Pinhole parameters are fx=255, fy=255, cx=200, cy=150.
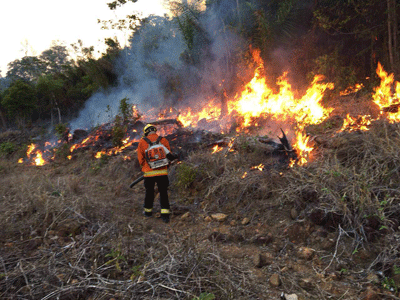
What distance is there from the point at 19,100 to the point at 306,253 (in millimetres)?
18823

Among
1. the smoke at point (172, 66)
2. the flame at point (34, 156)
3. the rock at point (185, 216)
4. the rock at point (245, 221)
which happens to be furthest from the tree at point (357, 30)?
the flame at point (34, 156)

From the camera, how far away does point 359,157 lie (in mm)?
4125

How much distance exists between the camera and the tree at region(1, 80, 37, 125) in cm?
1598

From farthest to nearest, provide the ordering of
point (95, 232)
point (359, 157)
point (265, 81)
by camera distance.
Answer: point (265, 81), point (359, 157), point (95, 232)

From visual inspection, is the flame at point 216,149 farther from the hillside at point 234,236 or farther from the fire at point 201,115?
the fire at point 201,115

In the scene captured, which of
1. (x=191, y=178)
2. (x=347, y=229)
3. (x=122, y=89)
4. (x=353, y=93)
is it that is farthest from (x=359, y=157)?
(x=122, y=89)

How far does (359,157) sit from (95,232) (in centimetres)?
418

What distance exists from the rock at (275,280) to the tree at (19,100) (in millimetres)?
18698

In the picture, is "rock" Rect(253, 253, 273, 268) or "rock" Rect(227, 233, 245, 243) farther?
"rock" Rect(227, 233, 245, 243)

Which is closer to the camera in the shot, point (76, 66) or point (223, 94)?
point (223, 94)

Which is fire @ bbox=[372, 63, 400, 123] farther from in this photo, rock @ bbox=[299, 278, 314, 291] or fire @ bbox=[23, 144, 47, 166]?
fire @ bbox=[23, 144, 47, 166]

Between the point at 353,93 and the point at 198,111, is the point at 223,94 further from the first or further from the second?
the point at 353,93

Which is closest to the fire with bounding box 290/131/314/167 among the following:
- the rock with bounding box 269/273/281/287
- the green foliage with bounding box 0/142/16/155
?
the rock with bounding box 269/273/281/287

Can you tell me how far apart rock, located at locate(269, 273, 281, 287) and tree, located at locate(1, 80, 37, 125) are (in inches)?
736
